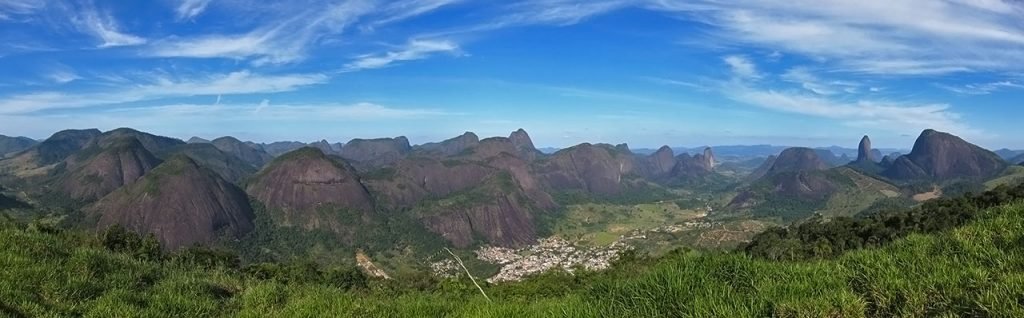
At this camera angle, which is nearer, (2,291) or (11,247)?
(2,291)

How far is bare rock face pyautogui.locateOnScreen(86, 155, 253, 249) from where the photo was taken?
495ft

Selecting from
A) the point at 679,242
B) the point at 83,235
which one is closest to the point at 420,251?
the point at 679,242

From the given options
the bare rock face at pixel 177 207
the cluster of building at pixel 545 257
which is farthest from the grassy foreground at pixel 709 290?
the bare rock face at pixel 177 207

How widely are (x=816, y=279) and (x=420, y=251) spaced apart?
183 metres

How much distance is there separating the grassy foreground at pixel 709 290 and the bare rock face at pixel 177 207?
157m

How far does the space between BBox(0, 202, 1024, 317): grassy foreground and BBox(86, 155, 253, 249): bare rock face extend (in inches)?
6175

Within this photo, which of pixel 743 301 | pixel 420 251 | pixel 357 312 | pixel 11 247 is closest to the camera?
pixel 743 301

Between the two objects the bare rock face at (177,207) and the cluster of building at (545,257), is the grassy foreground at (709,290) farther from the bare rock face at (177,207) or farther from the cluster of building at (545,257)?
the bare rock face at (177,207)

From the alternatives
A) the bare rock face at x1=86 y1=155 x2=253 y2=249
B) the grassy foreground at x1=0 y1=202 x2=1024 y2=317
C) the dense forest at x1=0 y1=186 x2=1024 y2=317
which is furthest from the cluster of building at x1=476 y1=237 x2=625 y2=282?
the grassy foreground at x1=0 y1=202 x2=1024 y2=317

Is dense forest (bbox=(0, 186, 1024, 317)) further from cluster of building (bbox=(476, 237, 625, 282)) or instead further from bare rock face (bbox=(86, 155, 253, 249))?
bare rock face (bbox=(86, 155, 253, 249))

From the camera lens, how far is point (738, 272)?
5.58 meters

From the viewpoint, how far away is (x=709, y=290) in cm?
502

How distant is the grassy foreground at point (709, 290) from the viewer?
4344 mm

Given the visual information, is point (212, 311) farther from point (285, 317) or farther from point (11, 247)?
point (11, 247)
